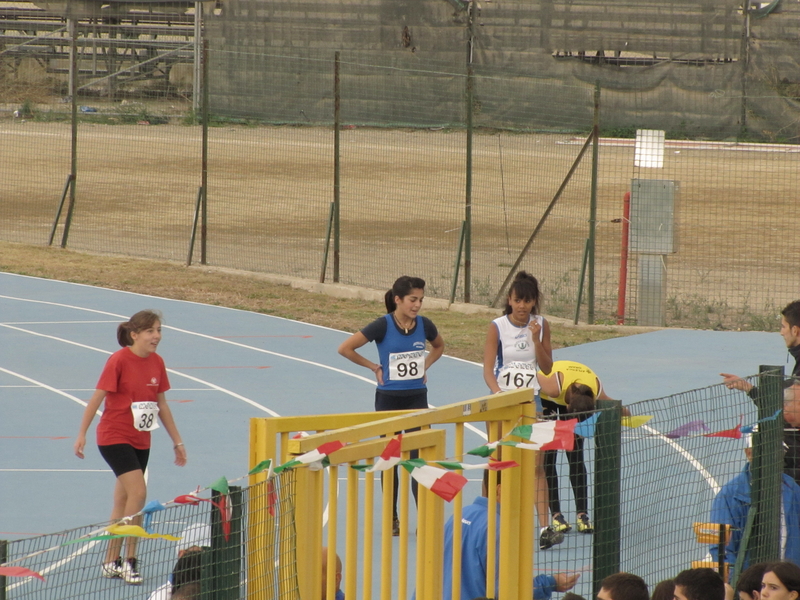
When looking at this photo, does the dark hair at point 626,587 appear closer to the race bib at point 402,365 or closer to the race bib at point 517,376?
the race bib at point 517,376

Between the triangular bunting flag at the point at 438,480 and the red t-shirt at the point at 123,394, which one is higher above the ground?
the triangular bunting flag at the point at 438,480

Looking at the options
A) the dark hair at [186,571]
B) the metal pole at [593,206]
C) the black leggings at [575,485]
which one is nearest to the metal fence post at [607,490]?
the black leggings at [575,485]

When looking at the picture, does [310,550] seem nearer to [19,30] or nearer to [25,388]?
[25,388]

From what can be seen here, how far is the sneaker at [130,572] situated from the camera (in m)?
7.32

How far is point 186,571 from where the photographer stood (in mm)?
→ 4984

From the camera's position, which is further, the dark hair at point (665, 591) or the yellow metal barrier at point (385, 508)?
the dark hair at point (665, 591)

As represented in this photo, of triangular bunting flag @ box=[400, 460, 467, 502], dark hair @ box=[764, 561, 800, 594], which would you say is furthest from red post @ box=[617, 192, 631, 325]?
triangular bunting flag @ box=[400, 460, 467, 502]

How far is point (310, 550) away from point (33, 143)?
A: 29.8m

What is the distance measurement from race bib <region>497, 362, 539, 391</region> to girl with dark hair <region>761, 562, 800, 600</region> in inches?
131

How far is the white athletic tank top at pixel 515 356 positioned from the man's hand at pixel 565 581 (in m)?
2.65

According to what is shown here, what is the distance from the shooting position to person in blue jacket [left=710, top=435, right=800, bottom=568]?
6.35m

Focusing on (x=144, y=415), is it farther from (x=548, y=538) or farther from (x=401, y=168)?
(x=401, y=168)

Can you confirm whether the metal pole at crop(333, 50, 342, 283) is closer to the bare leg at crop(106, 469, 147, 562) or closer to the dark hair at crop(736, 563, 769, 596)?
the bare leg at crop(106, 469, 147, 562)

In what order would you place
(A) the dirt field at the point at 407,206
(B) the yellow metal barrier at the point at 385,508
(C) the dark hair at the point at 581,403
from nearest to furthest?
(B) the yellow metal barrier at the point at 385,508 < (C) the dark hair at the point at 581,403 < (A) the dirt field at the point at 407,206
